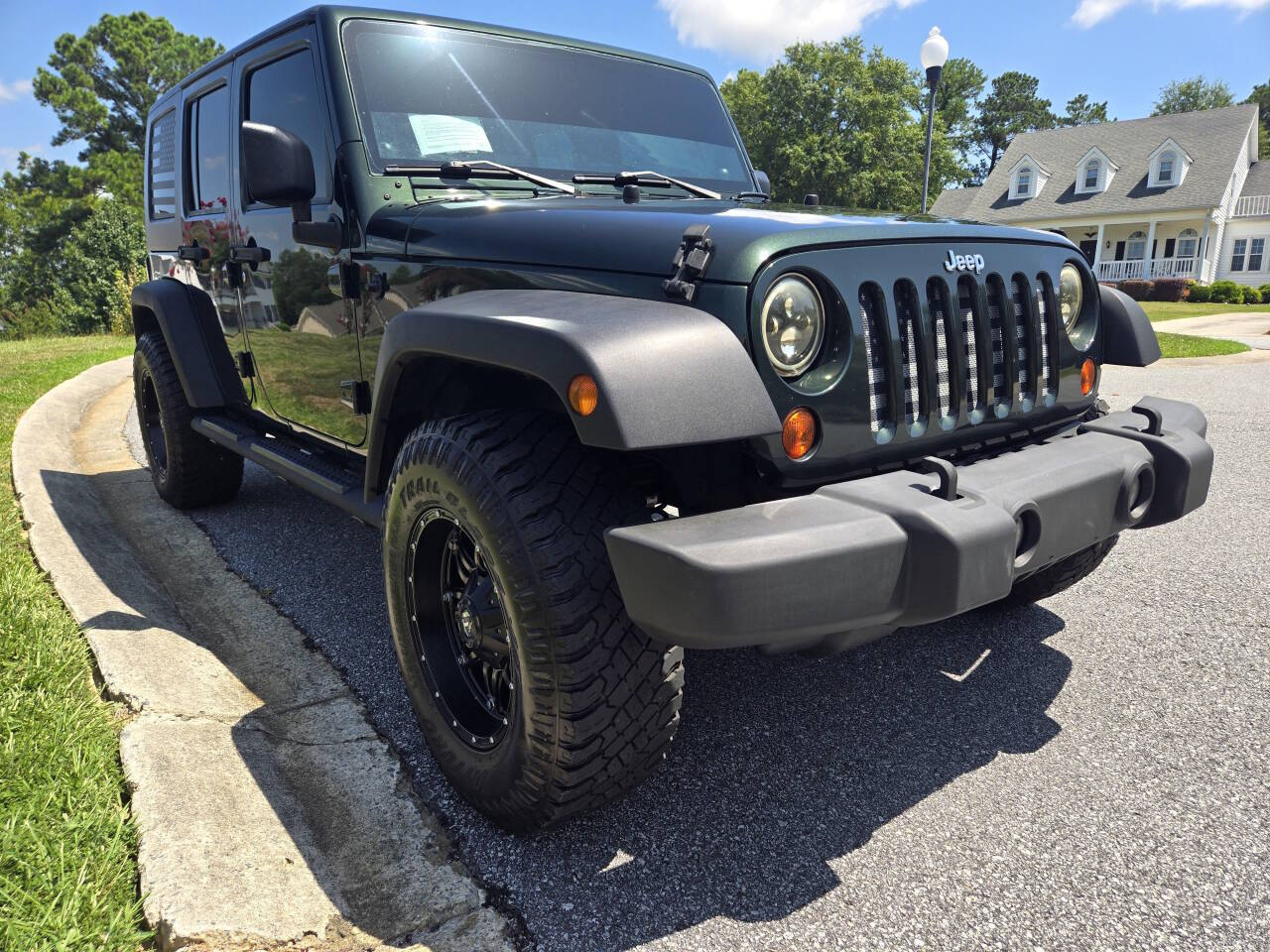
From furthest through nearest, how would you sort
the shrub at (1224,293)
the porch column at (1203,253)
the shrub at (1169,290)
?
1. the porch column at (1203,253)
2. the shrub at (1169,290)
3. the shrub at (1224,293)

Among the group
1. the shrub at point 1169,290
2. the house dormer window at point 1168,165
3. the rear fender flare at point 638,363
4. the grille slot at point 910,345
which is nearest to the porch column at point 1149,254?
the house dormer window at point 1168,165

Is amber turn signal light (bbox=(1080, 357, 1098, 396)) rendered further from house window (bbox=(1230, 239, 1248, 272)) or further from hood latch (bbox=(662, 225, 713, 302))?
house window (bbox=(1230, 239, 1248, 272))

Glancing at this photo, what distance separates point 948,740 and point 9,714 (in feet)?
8.04

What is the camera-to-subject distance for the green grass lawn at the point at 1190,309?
21.8 metres

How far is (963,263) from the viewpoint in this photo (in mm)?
2125

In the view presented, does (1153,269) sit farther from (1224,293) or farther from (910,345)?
(910,345)

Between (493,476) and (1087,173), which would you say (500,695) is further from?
(1087,173)

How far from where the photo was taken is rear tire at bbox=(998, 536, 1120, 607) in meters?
2.85

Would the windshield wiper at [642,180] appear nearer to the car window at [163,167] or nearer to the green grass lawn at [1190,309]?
the car window at [163,167]

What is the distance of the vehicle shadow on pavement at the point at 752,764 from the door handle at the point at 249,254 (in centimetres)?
130

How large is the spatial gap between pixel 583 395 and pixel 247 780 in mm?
1375

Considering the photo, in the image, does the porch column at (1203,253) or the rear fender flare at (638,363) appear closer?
the rear fender flare at (638,363)

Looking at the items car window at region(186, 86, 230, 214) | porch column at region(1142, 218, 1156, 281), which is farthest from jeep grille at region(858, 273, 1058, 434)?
porch column at region(1142, 218, 1156, 281)

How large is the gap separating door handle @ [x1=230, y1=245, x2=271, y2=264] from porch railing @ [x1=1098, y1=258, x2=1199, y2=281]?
36182 mm
